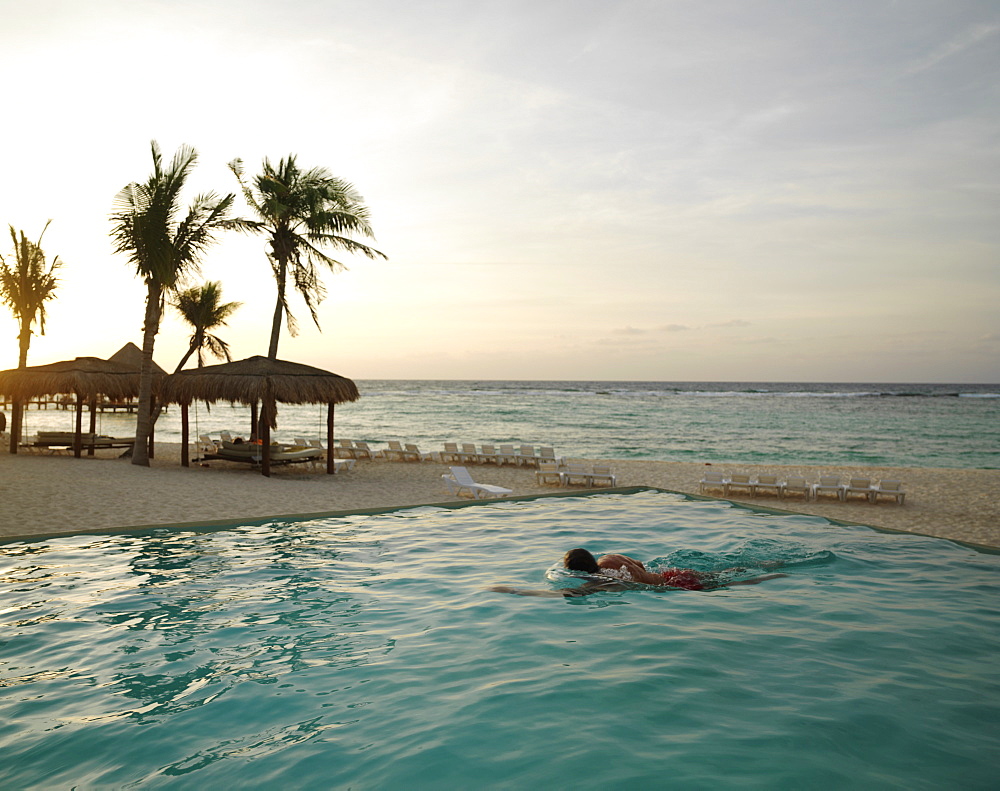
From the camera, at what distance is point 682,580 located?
740 centimetres

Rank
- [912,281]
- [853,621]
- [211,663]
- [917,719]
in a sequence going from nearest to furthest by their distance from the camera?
[917,719]
[211,663]
[853,621]
[912,281]

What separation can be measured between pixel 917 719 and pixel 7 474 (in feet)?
56.2

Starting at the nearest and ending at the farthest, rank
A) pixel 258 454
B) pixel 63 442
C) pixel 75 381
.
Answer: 1. pixel 258 454
2. pixel 75 381
3. pixel 63 442

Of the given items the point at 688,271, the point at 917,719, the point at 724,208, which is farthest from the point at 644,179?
the point at 917,719

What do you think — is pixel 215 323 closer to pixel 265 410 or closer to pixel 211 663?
pixel 265 410

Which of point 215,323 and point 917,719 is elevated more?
point 215,323

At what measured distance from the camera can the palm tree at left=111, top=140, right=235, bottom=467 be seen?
15719 mm

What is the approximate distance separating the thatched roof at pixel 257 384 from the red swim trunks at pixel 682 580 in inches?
393

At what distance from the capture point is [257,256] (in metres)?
19.4

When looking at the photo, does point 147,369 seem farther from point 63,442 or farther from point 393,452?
point 393,452

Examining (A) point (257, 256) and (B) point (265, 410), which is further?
(A) point (257, 256)

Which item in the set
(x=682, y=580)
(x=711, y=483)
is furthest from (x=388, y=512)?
(x=711, y=483)

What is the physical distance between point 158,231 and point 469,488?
10487 mm

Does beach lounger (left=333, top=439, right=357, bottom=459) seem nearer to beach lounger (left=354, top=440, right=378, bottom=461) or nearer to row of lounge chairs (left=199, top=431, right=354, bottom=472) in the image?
beach lounger (left=354, top=440, right=378, bottom=461)
